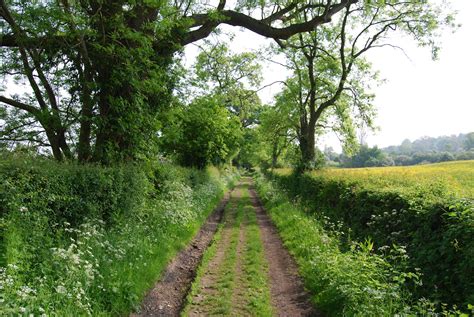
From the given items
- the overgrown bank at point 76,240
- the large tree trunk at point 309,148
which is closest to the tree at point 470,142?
the large tree trunk at point 309,148

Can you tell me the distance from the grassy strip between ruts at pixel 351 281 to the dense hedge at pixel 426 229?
0.40 metres

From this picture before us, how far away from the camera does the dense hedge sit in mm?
5242

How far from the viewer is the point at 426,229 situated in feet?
21.2

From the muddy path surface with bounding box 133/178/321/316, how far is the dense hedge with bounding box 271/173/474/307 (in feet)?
7.11

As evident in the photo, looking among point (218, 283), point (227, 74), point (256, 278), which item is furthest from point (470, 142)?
point (218, 283)

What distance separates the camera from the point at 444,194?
23.7 feet

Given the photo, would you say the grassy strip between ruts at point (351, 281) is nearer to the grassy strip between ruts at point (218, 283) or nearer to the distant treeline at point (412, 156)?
the grassy strip between ruts at point (218, 283)

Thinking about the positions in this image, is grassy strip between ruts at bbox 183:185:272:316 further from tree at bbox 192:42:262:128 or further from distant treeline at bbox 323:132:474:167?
distant treeline at bbox 323:132:474:167

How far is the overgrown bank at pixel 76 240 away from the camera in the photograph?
4520 mm

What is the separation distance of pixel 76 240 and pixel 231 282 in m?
3.46

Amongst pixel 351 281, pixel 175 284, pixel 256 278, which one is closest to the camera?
pixel 351 281

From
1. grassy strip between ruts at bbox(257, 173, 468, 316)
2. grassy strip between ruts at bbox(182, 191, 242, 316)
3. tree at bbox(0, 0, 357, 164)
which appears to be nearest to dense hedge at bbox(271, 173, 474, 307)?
grassy strip between ruts at bbox(257, 173, 468, 316)

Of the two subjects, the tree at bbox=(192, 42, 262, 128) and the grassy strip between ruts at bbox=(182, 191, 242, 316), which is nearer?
the grassy strip between ruts at bbox=(182, 191, 242, 316)

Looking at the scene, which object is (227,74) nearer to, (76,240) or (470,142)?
(76,240)
